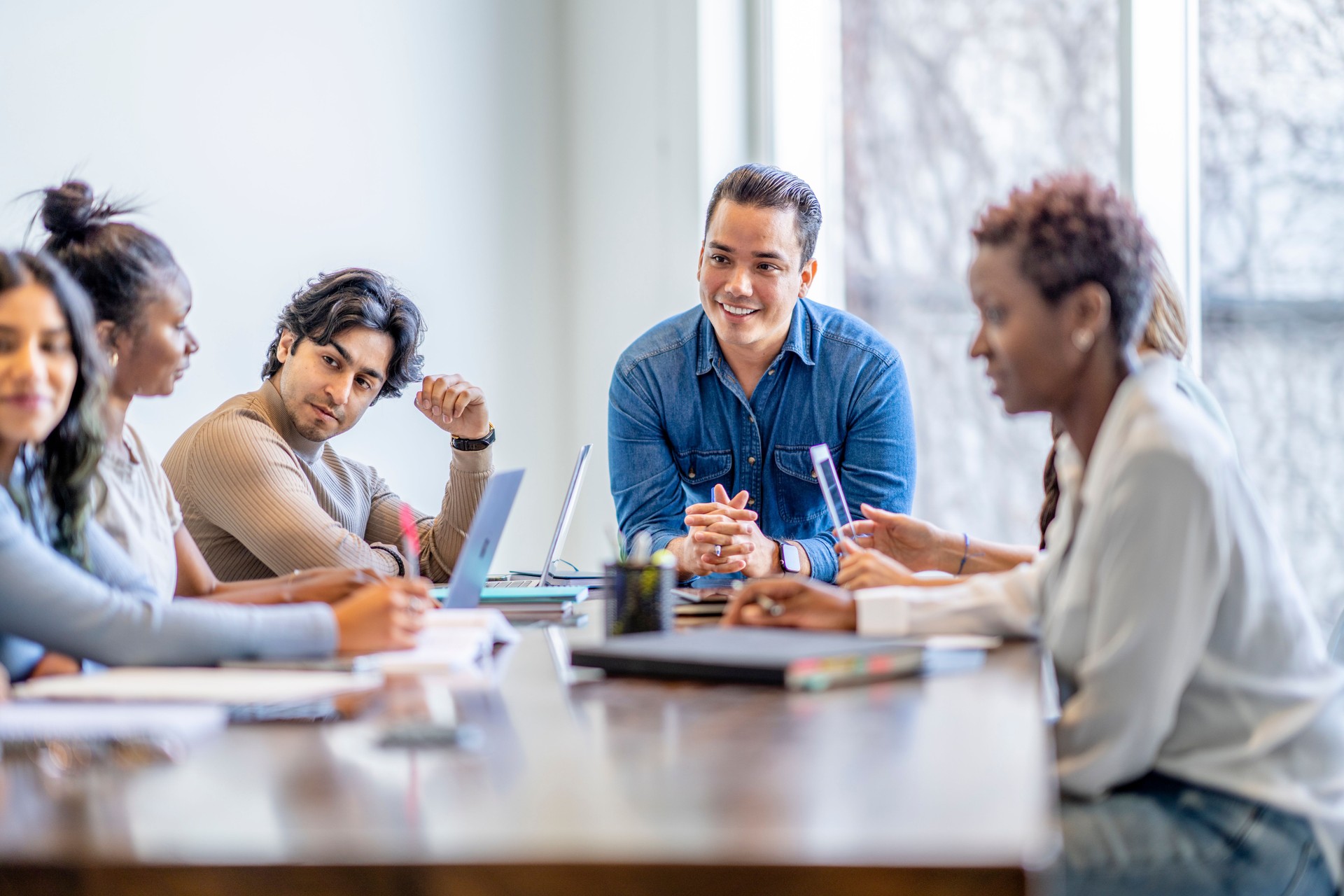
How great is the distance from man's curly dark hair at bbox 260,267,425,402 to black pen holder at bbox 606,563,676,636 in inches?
43.7

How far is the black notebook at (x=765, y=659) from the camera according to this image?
1231 mm

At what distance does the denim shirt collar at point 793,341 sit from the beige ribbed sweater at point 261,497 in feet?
2.62

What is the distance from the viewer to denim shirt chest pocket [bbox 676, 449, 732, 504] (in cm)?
285

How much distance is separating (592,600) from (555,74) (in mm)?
2770

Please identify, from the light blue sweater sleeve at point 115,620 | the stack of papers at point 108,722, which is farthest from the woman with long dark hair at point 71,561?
the stack of papers at point 108,722

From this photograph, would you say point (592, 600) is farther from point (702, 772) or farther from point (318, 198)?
point (318, 198)

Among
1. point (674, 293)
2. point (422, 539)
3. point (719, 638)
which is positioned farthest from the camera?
point (674, 293)

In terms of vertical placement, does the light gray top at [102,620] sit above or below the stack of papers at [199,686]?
above

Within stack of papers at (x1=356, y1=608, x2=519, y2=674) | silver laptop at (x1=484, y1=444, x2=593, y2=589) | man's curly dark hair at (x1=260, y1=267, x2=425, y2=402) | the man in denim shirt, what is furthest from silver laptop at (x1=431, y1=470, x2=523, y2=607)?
the man in denim shirt

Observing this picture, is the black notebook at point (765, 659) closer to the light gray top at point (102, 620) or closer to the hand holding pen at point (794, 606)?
the hand holding pen at point (794, 606)

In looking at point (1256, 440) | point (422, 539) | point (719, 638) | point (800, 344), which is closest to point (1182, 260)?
point (1256, 440)

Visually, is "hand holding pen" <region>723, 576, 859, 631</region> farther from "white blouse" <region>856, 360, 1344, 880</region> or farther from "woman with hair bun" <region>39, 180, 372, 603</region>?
"woman with hair bun" <region>39, 180, 372, 603</region>

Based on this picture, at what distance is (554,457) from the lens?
4418 mm

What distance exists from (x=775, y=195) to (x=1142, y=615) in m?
1.71
